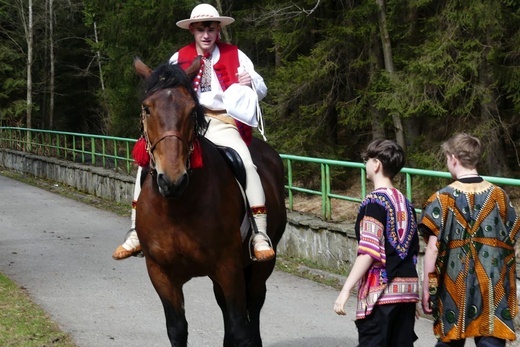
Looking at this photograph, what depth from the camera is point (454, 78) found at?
48.5ft

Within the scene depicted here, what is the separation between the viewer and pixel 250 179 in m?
6.19

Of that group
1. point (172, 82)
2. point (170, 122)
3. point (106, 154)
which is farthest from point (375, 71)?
point (170, 122)

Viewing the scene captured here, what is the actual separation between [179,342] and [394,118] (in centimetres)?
1203

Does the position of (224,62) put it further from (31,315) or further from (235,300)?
(31,315)

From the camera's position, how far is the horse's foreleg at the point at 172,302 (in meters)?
5.83

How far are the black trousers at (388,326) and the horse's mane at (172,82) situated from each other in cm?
163

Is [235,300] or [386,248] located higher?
[386,248]

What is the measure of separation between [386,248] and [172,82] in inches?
67.4

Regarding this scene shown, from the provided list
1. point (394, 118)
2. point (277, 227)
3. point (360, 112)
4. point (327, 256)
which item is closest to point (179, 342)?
point (277, 227)

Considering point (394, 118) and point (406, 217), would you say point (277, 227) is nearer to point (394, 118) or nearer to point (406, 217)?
point (406, 217)

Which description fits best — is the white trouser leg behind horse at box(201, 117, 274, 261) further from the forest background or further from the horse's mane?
the forest background

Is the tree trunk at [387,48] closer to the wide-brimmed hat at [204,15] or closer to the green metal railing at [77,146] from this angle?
the green metal railing at [77,146]

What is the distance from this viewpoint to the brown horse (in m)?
5.26

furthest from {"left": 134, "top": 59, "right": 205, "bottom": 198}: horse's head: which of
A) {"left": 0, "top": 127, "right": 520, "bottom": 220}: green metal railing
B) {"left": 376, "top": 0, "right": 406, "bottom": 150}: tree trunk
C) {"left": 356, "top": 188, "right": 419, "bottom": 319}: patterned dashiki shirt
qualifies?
{"left": 376, "top": 0, "right": 406, "bottom": 150}: tree trunk
